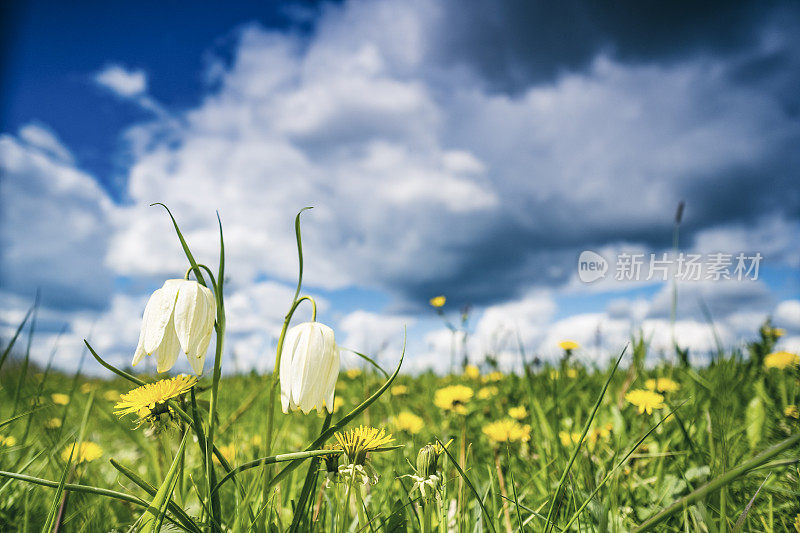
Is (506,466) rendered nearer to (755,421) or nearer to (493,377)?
(755,421)

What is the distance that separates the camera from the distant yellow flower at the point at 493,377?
3.02m

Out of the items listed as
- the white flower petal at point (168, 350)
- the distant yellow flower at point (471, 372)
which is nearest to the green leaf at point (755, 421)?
the distant yellow flower at point (471, 372)

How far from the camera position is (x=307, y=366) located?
0.99m

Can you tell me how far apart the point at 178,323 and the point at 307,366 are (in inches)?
10.8

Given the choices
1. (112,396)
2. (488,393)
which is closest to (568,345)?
(488,393)

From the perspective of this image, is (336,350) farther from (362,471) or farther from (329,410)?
(362,471)

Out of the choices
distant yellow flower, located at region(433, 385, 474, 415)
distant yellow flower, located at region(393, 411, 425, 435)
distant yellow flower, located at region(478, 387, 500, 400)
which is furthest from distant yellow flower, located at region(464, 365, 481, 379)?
distant yellow flower, located at region(393, 411, 425, 435)

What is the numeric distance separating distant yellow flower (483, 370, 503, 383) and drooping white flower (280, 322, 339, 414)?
2.16m

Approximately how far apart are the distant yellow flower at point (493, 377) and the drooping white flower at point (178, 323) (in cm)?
228

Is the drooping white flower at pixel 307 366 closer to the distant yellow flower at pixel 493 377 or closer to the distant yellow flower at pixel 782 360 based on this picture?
the distant yellow flower at pixel 493 377

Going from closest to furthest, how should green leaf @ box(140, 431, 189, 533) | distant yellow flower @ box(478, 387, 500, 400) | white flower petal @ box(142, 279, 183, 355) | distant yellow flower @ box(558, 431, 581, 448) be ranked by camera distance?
green leaf @ box(140, 431, 189, 533), white flower petal @ box(142, 279, 183, 355), distant yellow flower @ box(558, 431, 581, 448), distant yellow flower @ box(478, 387, 500, 400)

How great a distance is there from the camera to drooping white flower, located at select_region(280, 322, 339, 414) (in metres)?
0.99

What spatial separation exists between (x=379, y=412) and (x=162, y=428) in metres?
1.67

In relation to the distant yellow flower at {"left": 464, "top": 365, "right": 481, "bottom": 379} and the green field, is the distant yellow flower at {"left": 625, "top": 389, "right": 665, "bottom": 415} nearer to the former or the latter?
the green field
